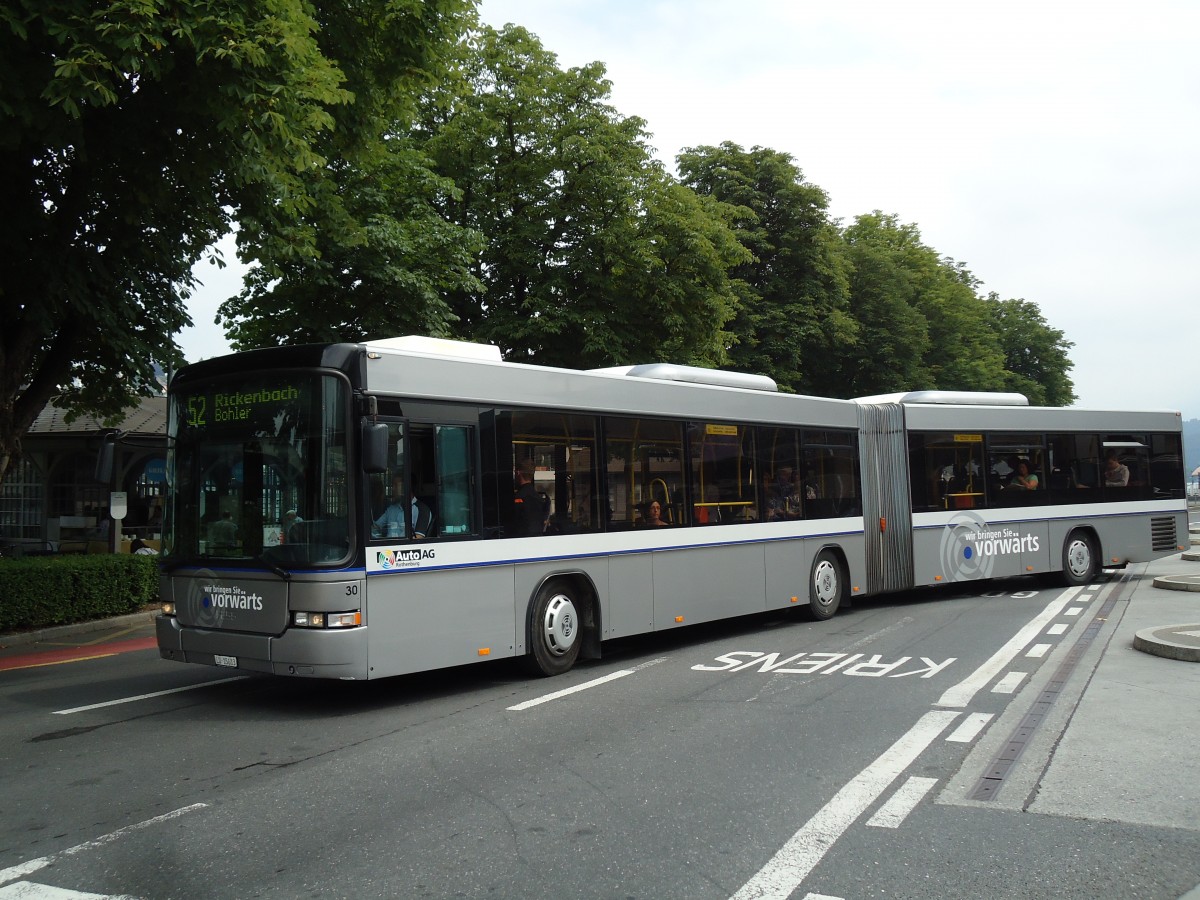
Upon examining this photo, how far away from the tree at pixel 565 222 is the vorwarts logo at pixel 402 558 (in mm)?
13168

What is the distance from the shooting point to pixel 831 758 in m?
Result: 6.63

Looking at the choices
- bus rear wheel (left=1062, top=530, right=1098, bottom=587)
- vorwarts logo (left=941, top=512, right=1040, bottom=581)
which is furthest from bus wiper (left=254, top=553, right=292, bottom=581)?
bus rear wheel (left=1062, top=530, right=1098, bottom=587)

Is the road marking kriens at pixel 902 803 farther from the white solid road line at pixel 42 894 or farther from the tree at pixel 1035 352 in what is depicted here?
the tree at pixel 1035 352

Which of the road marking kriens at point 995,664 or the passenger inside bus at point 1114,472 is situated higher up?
the passenger inside bus at point 1114,472

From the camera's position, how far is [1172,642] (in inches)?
401

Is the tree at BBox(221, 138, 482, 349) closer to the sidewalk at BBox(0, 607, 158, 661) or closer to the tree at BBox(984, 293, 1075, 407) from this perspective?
the sidewalk at BBox(0, 607, 158, 661)

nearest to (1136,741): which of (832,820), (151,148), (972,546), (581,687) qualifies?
(832,820)

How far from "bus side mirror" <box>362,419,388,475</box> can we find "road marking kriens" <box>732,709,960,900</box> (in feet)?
13.4

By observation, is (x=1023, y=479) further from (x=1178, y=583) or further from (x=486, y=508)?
(x=486, y=508)

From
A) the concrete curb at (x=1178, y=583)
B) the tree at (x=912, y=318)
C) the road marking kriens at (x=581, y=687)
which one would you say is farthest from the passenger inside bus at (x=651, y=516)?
the tree at (x=912, y=318)

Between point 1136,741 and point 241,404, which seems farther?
point 241,404

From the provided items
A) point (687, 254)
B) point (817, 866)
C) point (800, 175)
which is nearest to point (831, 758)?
point (817, 866)

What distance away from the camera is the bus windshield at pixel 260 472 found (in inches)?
319

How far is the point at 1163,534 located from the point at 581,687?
45.7ft
